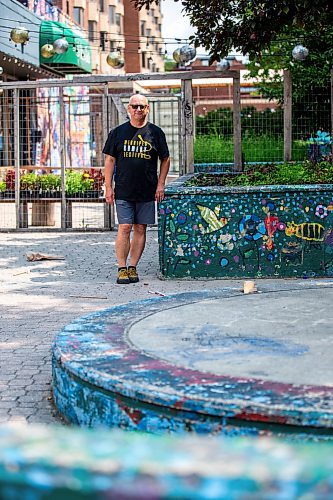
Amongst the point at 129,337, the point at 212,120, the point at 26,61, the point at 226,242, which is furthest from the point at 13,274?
the point at 26,61

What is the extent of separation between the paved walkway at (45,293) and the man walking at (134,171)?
0.63m

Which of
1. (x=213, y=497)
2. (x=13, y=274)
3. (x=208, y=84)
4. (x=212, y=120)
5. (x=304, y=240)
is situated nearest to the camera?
(x=213, y=497)

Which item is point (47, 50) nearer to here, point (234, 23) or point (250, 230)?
point (234, 23)

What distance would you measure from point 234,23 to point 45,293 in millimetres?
5273

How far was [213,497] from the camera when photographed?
96 centimetres

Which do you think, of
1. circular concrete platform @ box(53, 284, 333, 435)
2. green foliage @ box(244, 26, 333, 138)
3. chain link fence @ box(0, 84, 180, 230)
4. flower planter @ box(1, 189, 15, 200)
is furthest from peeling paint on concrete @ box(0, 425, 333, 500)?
flower planter @ box(1, 189, 15, 200)

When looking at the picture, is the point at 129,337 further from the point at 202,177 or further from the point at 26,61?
the point at 26,61

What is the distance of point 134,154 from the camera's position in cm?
995

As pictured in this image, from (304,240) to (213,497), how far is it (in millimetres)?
9273

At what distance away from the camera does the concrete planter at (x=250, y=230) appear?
1009 centimetres

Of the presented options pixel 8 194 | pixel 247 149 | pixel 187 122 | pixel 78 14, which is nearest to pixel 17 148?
pixel 8 194

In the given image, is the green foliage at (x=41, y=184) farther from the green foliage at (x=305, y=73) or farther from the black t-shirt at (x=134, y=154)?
the black t-shirt at (x=134, y=154)

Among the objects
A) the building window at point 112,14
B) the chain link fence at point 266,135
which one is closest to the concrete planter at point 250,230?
the chain link fence at point 266,135

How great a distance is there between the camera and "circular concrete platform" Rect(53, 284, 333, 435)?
12.2ft
